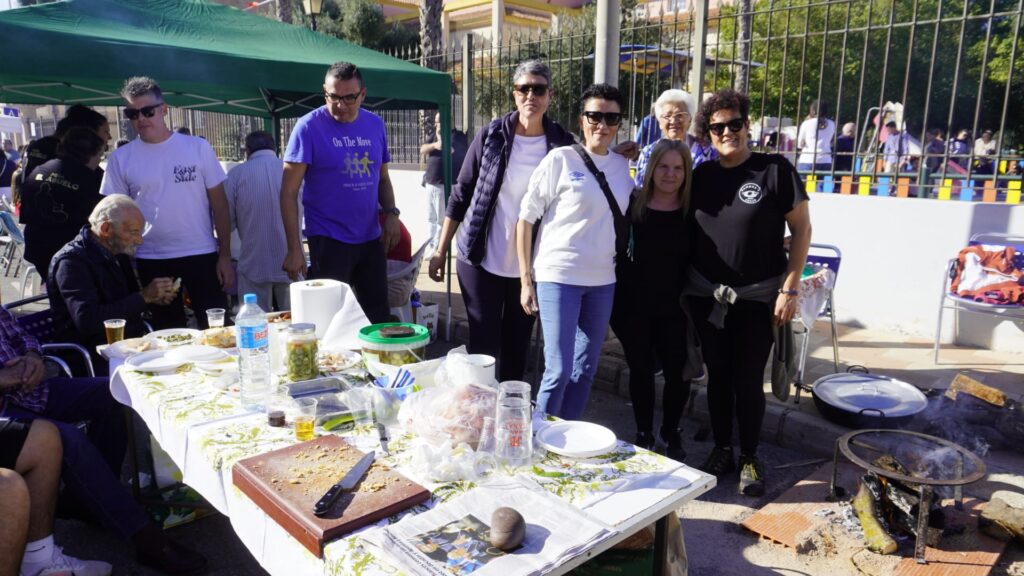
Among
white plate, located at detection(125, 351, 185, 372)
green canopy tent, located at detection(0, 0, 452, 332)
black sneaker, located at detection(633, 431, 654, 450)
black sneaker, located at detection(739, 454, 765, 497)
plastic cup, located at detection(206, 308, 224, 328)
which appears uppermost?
green canopy tent, located at detection(0, 0, 452, 332)

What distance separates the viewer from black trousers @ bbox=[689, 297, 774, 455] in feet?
10.7

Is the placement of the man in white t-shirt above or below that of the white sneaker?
above

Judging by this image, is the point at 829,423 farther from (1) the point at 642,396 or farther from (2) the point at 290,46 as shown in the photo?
(2) the point at 290,46

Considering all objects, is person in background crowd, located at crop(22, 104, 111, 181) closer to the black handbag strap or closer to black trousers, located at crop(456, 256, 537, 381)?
black trousers, located at crop(456, 256, 537, 381)

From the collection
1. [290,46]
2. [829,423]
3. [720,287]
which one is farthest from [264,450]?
[290,46]

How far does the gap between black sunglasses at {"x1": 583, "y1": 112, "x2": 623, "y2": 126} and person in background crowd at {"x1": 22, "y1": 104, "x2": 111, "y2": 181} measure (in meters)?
3.80

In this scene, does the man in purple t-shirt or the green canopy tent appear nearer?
the man in purple t-shirt

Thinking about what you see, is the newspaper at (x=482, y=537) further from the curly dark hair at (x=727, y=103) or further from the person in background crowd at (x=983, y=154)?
the person in background crowd at (x=983, y=154)

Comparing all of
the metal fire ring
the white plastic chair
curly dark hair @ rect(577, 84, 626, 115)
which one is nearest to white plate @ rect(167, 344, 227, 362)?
curly dark hair @ rect(577, 84, 626, 115)

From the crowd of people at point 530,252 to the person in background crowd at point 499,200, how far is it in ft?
0.03

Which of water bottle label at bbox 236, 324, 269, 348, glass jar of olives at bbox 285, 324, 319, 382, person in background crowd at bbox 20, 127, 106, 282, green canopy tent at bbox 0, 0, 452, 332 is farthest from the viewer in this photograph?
person in background crowd at bbox 20, 127, 106, 282

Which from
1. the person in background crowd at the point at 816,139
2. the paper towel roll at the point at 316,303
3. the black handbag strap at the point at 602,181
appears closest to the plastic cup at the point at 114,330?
the paper towel roll at the point at 316,303

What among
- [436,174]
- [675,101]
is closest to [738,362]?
[675,101]

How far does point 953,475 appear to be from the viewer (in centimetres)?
291
